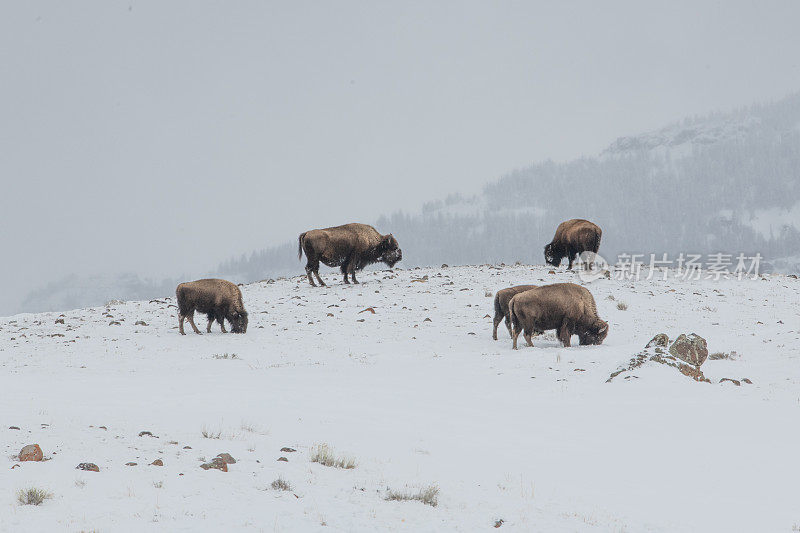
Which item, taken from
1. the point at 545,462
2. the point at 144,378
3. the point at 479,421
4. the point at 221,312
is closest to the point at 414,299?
the point at 221,312

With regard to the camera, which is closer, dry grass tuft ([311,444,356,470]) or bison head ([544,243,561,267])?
dry grass tuft ([311,444,356,470])

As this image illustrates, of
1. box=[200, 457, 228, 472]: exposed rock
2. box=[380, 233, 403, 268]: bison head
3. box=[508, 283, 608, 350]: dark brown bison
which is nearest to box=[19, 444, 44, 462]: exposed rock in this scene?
box=[200, 457, 228, 472]: exposed rock

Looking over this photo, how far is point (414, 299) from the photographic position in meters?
22.5

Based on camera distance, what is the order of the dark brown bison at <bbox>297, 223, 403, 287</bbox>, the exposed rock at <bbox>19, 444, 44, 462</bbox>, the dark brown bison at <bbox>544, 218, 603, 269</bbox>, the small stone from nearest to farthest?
the exposed rock at <bbox>19, 444, 44, 462</bbox> → the small stone → the dark brown bison at <bbox>297, 223, 403, 287</bbox> → the dark brown bison at <bbox>544, 218, 603, 269</bbox>

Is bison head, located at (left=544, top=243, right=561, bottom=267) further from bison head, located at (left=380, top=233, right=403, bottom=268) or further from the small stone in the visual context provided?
the small stone

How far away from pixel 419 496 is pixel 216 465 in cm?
178

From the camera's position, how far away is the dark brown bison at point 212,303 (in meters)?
18.3

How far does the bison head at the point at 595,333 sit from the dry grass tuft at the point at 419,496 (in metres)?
11.4

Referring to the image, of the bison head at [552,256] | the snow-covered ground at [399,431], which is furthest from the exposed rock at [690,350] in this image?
the bison head at [552,256]

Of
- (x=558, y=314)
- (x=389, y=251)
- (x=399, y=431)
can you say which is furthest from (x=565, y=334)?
(x=389, y=251)

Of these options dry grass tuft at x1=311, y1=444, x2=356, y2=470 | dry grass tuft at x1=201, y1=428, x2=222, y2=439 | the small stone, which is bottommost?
dry grass tuft at x1=201, y1=428, x2=222, y2=439

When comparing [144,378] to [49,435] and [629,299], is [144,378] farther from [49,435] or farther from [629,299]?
[629,299]

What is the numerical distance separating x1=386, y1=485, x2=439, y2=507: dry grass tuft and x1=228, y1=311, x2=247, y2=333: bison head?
14139 mm

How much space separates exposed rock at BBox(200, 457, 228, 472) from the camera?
526 cm
